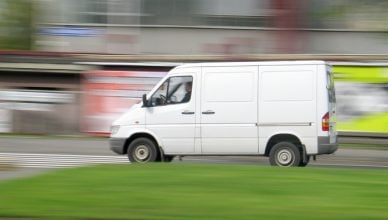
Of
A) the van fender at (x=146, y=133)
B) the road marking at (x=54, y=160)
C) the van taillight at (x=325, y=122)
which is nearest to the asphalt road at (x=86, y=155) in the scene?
the road marking at (x=54, y=160)

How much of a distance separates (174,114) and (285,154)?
2367 mm

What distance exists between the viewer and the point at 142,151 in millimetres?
15336

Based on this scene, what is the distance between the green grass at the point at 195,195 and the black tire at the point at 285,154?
5.19 metres

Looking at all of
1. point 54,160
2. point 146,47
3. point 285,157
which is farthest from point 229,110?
point 146,47

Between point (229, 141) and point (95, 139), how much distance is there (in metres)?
Answer: 11.0

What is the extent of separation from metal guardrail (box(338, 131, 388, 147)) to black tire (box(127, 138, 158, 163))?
988 cm

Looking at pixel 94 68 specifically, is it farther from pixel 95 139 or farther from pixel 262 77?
pixel 262 77

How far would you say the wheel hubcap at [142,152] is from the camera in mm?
15281

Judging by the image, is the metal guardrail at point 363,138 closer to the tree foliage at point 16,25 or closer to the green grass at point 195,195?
the green grass at point 195,195

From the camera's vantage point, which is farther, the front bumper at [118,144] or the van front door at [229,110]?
the front bumper at [118,144]

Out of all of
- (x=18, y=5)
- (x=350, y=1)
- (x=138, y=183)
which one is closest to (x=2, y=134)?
(x=18, y=5)

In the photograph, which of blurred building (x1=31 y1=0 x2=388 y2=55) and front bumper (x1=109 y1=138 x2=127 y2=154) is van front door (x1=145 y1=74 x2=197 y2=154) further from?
blurred building (x1=31 y1=0 x2=388 y2=55)

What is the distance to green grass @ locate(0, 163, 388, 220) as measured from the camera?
21.5 feet

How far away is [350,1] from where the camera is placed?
17.5m
